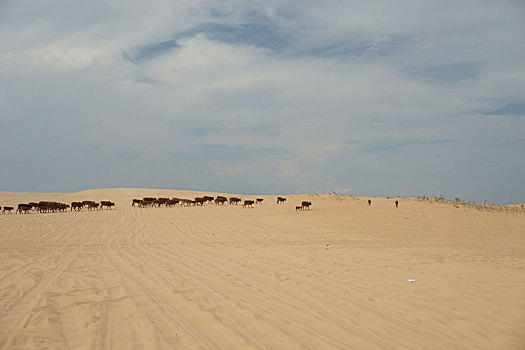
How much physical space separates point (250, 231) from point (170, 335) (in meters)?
15.1

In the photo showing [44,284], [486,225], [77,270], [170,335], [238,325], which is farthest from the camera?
[486,225]

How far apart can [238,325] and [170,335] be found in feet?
2.92

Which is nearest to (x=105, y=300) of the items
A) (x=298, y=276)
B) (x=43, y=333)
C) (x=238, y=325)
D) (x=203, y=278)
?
(x=43, y=333)

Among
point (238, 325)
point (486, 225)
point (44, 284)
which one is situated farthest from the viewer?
point (486, 225)

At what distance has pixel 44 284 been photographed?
744cm

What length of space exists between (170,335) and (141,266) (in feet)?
16.7

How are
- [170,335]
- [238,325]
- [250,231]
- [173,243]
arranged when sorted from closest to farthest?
1. [170,335]
2. [238,325]
3. [173,243]
4. [250,231]

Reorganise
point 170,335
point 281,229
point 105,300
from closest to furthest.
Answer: point 170,335 < point 105,300 < point 281,229

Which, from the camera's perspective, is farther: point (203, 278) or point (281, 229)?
point (281, 229)

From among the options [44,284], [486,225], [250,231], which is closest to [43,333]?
[44,284]

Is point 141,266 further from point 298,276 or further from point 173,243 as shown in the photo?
point 173,243

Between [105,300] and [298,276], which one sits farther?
[298,276]

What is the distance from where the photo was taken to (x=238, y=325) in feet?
16.3

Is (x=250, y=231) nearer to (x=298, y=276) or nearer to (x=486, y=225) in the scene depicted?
(x=298, y=276)
